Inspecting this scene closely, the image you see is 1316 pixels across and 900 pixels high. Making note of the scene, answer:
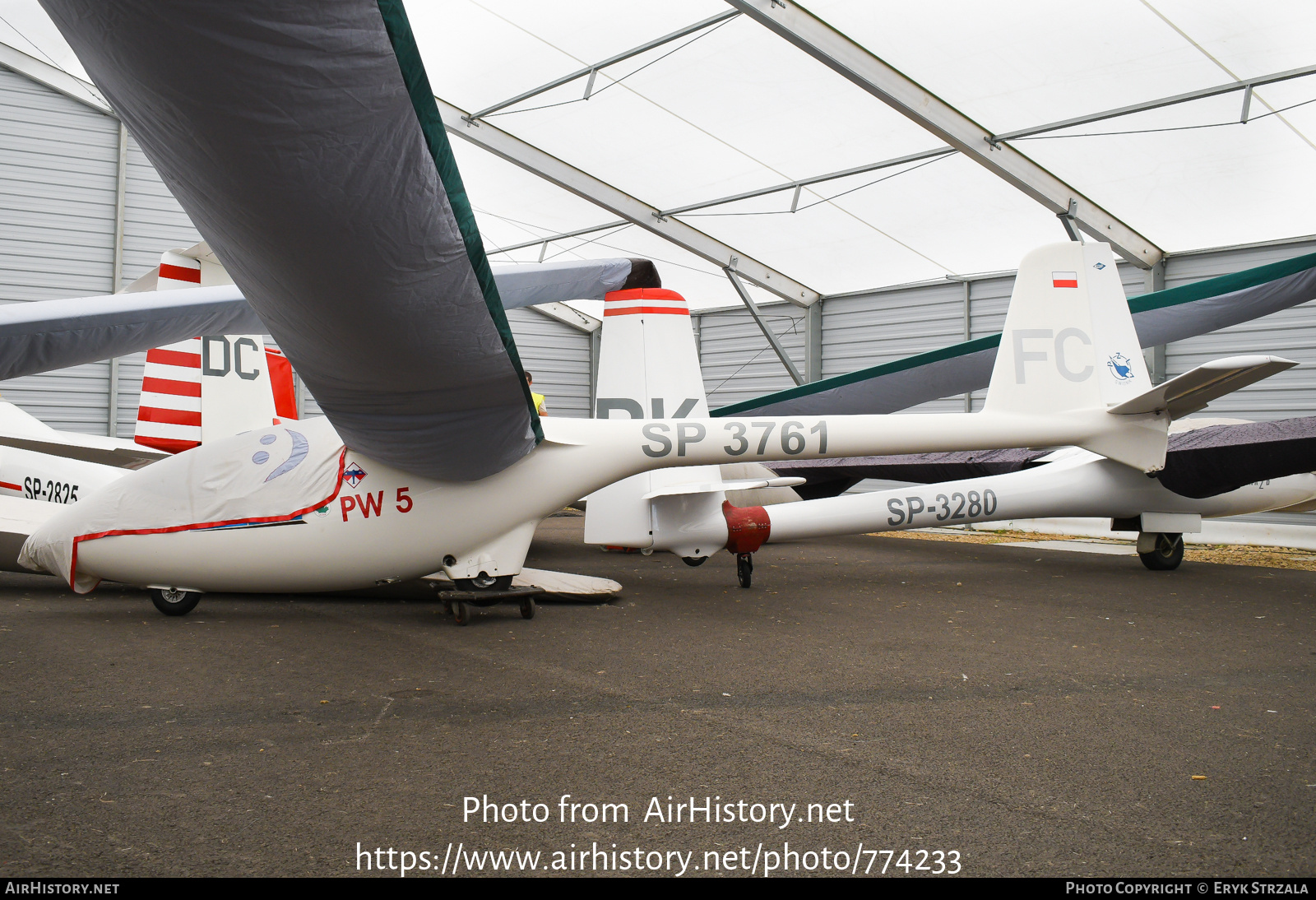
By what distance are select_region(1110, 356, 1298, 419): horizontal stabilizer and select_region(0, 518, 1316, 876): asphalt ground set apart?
1.19 m

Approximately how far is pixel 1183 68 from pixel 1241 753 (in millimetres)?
7112

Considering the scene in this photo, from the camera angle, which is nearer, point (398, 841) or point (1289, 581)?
point (398, 841)

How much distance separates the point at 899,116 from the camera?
9000 millimetres

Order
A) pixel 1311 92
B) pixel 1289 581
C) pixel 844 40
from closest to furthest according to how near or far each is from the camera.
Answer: pixel 1289 581, pixel 1311 92, pixel 844 40

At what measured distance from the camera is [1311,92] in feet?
23.8

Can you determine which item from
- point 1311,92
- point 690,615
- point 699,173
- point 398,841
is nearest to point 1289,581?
point 1311,92

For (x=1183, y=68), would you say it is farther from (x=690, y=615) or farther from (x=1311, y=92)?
(x=690, y=615)

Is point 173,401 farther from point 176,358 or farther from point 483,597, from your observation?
point 483,597

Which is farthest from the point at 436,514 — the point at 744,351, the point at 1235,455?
the point at 744,351

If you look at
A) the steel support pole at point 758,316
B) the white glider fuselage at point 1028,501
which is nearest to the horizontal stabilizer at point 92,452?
the white glider fuselage at point 1028,501

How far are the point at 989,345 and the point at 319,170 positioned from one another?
605cm

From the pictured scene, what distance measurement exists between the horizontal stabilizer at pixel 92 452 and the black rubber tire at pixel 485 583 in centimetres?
311

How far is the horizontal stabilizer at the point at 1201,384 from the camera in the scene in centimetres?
450

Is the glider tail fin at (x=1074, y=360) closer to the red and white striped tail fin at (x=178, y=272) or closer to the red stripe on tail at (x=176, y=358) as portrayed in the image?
the red and white striped tail fin at (x=178, y=272)
